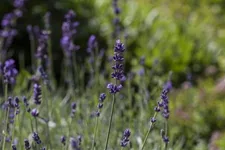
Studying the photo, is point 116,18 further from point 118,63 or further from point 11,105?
point 118,63

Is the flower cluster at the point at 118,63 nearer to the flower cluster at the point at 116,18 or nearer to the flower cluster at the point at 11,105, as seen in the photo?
the flower cluster at the point at 11,105

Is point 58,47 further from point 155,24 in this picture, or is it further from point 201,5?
point 201,5

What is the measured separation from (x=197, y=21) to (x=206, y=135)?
2798 millimetres

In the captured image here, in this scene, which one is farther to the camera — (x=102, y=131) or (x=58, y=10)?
(x=58, y=10)

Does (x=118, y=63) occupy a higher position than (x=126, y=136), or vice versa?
(x=118, y=63)

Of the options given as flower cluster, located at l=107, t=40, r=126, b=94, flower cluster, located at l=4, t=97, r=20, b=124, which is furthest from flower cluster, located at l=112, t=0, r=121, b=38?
flower cluster, located at l=107, t=40, r=126, b=94

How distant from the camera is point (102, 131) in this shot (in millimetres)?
3541

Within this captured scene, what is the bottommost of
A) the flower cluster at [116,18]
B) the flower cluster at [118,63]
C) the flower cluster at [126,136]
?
the flower cluster at [126,136]

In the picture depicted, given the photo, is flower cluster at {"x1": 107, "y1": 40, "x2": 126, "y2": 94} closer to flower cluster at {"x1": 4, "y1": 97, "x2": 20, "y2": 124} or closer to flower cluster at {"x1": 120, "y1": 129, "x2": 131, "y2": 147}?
flower cluster at {"x1": 120, "y1": 129, "x2": 131, "y2": 147}

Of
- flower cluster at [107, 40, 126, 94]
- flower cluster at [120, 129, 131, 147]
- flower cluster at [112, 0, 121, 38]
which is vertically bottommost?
flower cluster at [120, 129, 131, 147]

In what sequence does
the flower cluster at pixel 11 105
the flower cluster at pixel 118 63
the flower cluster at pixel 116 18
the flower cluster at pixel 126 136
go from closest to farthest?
the flower cluster at pixel 118 63, the flower cluster at pixel 126 136, the flower cluster at pixel 11 105, the flower cluster at pixel 116 18

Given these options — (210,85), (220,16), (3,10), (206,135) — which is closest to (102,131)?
(206,135)

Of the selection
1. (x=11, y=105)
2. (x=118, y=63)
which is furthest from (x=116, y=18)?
(x=118, y=63)

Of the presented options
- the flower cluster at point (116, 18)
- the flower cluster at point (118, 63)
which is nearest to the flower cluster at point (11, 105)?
the flower cluster at point (118, 63)
